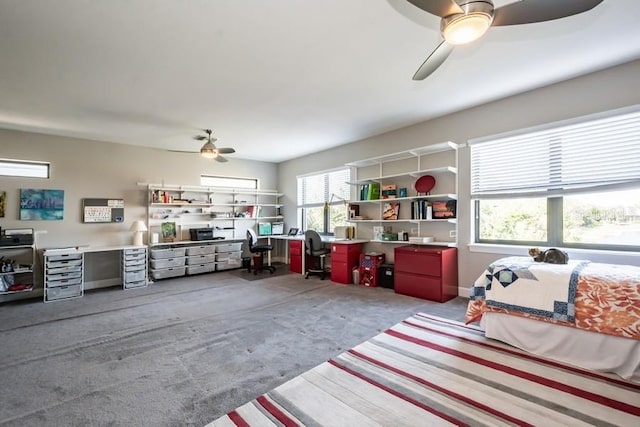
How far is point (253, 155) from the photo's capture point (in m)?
6.68

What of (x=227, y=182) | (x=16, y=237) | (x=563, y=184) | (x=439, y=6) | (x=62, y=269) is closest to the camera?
(x=439, y=6)

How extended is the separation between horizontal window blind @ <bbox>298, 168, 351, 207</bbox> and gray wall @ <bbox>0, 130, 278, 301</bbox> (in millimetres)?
2481

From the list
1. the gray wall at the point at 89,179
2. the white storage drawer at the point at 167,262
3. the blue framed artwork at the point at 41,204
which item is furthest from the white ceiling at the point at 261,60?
the white storage drawer at the point at 167,262

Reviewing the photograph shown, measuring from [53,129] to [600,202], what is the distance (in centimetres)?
748

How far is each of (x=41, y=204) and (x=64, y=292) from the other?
5.02 feet

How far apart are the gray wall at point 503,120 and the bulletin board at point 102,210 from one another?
4.55m

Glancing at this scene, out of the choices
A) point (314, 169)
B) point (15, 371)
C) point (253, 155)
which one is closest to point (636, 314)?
point (15, 371)

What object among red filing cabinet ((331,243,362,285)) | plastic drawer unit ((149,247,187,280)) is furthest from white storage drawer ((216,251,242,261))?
red filing cabinet ((331,243,362,285))

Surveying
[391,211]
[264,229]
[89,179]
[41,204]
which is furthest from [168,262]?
[391,211]

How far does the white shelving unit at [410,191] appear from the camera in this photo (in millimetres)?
4219

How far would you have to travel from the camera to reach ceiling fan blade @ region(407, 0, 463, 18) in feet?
4.94

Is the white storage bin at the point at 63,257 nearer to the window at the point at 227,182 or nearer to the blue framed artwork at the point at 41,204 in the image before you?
the blue framed artwork at the point at 41,204

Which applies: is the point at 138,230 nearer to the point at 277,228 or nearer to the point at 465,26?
Result: the point at 277,228

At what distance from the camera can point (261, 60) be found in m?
2.68
